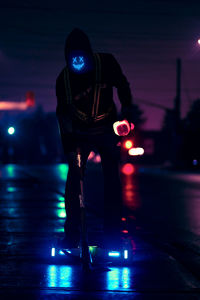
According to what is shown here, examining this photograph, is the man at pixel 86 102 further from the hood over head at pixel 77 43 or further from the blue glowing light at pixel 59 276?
the blue glowing light at pixel 59 276

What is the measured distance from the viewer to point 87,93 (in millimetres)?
5441

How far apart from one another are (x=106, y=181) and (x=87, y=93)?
83 centimetres

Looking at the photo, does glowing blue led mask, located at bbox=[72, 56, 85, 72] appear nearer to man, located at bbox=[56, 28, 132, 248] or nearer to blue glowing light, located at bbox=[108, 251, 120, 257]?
man, located at bbox=[56, 28, 132, 248]

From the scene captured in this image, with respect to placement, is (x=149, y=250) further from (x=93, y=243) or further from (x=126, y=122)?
(x=126, y=122)

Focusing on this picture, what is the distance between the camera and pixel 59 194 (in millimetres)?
18578

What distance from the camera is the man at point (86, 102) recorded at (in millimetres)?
5398

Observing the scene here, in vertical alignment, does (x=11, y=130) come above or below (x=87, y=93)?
above

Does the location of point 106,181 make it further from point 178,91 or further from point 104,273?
point 178,91

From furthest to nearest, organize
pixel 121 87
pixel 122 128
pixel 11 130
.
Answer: pixel 11 130, pixel 121 87, pixel 122 128

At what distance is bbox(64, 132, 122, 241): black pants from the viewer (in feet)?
17.9

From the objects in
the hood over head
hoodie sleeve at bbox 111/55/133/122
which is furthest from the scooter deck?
the hood over head

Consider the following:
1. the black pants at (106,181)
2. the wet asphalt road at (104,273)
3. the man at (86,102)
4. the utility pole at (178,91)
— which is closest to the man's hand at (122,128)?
the man at (86,102)

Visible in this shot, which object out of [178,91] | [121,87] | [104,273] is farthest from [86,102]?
[178,91]

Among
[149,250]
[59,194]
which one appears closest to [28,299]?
[149,250]
